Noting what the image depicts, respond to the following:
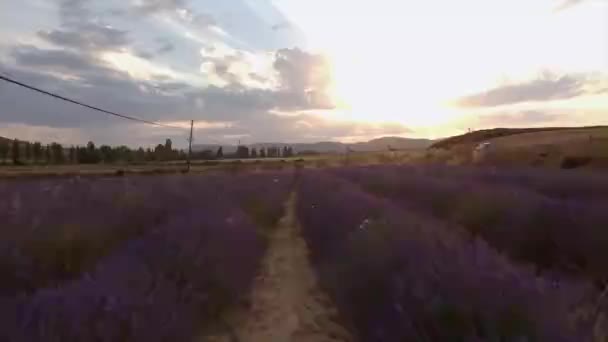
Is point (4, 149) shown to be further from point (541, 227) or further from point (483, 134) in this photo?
point (541, 227)

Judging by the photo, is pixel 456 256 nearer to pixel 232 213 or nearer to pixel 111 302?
pixel 111 302

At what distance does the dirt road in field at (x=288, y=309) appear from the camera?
13.6 feet

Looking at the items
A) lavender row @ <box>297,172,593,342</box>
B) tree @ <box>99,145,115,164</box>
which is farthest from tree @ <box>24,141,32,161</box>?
lavender row @ <box>297,172,593,342</box>

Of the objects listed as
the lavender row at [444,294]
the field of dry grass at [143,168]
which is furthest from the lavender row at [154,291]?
the field of dry grass at [143,168]

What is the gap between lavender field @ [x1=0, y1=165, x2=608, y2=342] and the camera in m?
2.57

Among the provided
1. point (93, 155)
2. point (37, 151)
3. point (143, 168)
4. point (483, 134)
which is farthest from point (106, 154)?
point (483, 134)

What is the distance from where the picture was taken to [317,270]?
20.6 ft

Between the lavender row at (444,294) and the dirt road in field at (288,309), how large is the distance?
0.88ft

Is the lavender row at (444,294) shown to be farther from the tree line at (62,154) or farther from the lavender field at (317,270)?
the tree line at (62,154)

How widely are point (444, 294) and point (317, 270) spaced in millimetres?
3717

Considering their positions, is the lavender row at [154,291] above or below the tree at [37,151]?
below

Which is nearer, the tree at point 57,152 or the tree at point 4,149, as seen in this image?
the tree at point 4,149

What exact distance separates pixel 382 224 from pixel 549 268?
6.36ft

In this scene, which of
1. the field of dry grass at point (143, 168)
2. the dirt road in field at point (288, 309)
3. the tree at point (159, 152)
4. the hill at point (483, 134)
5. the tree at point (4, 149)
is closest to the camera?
the dirt road in field at point (288, 309)
